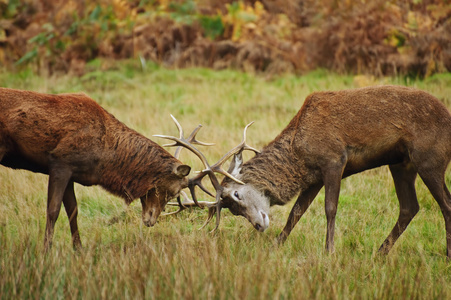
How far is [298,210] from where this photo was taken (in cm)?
686

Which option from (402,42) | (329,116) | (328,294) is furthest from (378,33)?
(328,294)

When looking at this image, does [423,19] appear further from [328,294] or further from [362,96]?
[328,294]

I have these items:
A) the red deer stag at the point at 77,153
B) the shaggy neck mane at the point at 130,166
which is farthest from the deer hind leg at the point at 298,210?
the shaggy neck mane at the point at 130,166

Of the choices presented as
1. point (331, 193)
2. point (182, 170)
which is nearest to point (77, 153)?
point (182, 170)

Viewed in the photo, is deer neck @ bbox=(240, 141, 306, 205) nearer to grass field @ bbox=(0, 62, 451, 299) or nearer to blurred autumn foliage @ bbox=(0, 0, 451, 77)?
grass field @ bbox=(0, 62, 451, 299)

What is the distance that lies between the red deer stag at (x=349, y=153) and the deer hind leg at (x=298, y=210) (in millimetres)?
12

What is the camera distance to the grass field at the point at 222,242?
4594 millimetres

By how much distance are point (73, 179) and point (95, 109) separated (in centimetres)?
83

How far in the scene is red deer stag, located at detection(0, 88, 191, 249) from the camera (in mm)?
5980

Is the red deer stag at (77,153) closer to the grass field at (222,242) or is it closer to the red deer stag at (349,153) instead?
the grass field at (222,242)

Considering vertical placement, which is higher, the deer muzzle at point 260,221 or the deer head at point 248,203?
the deer head at point 248,203

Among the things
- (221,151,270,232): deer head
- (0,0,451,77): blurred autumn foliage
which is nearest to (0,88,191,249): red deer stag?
(221,151,270,232): deer head

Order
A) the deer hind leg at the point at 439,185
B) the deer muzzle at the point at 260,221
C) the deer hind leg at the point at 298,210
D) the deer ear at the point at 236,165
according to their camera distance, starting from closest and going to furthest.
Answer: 1. the deer hind leg at the point at 439,185
2. the deer muzzle at the point at 260,221
3. the deer hind leg at the point at 298,210
4. the deer ear at the point at 236,165

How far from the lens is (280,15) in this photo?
666 inches
